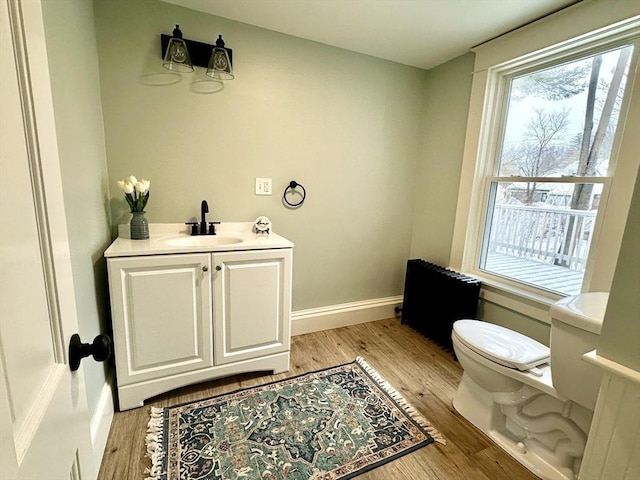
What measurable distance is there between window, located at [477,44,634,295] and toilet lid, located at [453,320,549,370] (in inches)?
22.3

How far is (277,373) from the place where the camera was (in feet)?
6.30

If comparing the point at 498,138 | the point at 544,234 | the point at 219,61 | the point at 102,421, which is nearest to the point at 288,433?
the point at 102,421

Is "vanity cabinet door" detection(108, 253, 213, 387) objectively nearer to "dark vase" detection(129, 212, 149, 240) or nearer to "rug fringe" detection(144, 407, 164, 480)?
"rug fringe" detection(144, 407, 164, 480)

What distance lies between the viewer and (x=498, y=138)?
2150mm

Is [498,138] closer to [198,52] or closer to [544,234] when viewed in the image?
[544,234]

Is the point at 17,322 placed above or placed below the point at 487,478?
above

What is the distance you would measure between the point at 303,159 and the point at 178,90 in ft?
2.98

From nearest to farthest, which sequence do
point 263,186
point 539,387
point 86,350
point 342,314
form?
point 86,350, point 539,387, point 263,186, point 342,314

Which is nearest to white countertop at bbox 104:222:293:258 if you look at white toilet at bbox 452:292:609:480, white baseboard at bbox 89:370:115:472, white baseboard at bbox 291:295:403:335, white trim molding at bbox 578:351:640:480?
white baseboard at bbox 89:370:115:472

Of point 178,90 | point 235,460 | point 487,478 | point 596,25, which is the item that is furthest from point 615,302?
point 178,90

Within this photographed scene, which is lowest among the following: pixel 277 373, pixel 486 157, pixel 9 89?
pixel 277 373

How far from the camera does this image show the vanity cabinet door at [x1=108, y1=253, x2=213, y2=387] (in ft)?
4.82

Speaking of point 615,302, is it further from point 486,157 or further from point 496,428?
point 486,157

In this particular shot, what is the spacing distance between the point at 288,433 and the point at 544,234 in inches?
76.5
